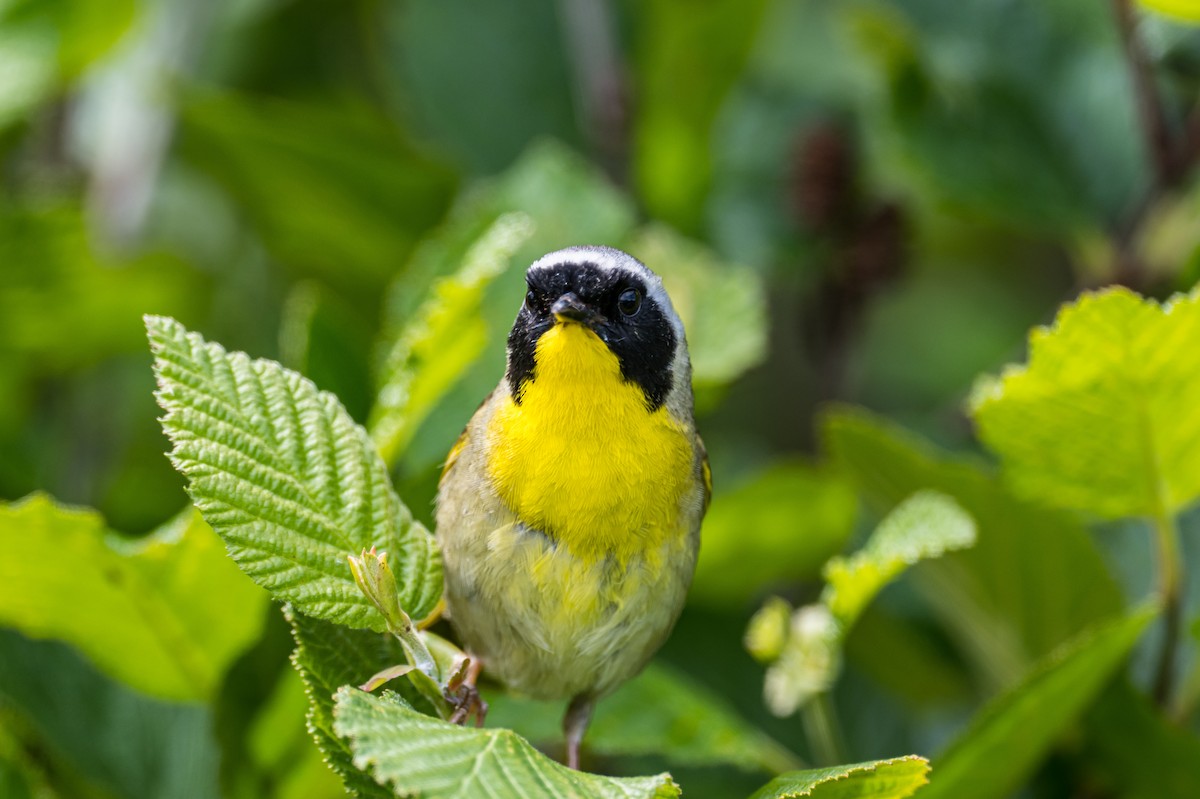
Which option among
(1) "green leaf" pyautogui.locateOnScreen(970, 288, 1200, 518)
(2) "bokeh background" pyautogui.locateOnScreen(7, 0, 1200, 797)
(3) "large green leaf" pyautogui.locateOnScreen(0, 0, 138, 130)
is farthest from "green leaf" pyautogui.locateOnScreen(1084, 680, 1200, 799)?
(3) "large green leaf" pyautogui.locateOnScreen(0, 0, 138, 130)

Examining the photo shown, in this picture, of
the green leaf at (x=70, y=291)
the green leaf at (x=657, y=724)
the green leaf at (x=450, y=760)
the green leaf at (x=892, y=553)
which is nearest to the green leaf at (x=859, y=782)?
the green leaf at (x=450, y=760)

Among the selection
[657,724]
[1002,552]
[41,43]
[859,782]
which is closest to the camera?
[859,782]

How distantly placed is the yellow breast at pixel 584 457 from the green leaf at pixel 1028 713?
0.46 m

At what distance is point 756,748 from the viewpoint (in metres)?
1.90

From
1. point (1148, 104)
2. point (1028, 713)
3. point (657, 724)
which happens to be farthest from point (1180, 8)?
point (657, 724)

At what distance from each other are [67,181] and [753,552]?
6.18 feet

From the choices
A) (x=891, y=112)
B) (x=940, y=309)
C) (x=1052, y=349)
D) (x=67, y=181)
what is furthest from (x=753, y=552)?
(x=940, y=309)

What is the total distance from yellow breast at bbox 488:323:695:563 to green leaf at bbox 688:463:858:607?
1.58 feet

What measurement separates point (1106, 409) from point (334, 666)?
1001mm

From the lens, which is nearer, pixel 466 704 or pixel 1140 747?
pixel 466 704

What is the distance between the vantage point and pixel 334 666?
141 cm

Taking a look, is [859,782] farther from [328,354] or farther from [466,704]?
[328,354]

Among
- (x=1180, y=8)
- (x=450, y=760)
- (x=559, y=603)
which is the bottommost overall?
(x=450, y=760)

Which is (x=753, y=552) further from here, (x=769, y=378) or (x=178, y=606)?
(x=769, y=378)
